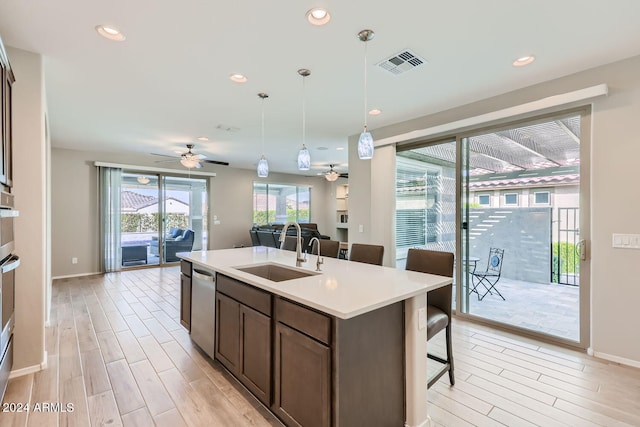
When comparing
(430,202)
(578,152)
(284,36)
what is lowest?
(430,202)

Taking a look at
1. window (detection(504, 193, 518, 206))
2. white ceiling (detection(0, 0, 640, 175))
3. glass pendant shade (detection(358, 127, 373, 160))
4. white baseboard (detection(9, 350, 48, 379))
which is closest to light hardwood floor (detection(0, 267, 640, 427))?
white baseboard (detection(9, 350, 48, 379))

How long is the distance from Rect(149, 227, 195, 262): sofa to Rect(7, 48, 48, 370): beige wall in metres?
4.84

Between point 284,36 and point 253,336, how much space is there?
2.17m

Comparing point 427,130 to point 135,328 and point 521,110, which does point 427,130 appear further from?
point 135,328

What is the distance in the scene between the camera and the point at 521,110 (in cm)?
306

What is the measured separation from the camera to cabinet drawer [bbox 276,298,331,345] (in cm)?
146

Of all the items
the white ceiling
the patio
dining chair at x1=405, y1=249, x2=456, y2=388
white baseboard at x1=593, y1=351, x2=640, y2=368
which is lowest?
white baseboard at x1=593, y1=351, x2=640, y2=368

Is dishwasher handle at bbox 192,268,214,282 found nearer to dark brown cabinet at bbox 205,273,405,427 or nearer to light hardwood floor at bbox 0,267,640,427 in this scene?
dark brown cabinet at bbox 205,273,405,427

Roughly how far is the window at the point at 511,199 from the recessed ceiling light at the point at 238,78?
3182 millimetres

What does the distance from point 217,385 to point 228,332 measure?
0.40 meters

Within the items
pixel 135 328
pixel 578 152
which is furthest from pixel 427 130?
pixel 135 328

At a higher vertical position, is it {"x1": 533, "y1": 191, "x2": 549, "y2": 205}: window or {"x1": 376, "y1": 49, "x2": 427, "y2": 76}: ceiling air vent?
{"x1": 376, "y1": 49, "x2": 427, "y2": 76}: ceiling air vent

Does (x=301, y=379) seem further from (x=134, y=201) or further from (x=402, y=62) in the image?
(x=134, y=201)

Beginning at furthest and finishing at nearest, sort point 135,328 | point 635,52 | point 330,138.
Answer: point 330,138 → point 135,328 → point 635,52
